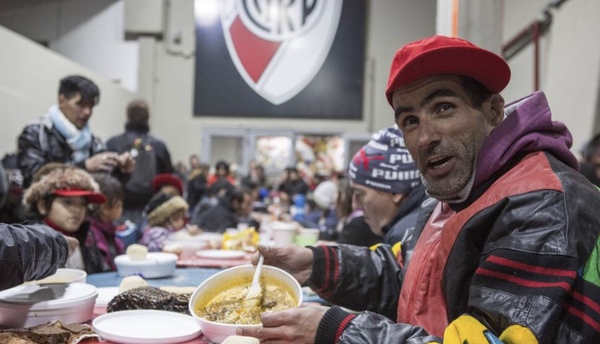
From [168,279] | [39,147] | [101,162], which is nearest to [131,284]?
[168,279]

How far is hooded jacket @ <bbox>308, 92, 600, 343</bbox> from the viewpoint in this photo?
98 centimetres

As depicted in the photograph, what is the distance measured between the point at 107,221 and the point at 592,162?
10.6 ft

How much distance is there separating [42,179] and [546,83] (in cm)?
490

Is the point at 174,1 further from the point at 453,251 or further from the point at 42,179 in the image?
the point at 453,251

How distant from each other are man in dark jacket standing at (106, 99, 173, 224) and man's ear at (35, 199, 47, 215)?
80.7 inches

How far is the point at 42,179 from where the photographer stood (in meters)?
2.48

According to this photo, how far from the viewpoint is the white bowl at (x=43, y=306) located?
51.2 inches

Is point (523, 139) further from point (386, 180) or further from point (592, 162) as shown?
point (592, 162)

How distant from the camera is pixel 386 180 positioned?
2312 mm

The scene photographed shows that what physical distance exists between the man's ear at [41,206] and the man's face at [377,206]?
1397mm

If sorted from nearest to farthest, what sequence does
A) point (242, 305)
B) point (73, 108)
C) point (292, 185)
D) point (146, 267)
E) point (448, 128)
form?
point (448, 128) → point (242, 305) → point (146, 267) → point (73, 108) → point (292, 185)

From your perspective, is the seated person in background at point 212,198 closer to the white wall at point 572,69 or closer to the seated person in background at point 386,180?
the white wall at point 572,69

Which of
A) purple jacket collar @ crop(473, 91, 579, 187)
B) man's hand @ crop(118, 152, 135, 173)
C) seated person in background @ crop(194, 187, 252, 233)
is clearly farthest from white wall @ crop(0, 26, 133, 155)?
purple jacket collar @ crop(473, 91, 579, 187)

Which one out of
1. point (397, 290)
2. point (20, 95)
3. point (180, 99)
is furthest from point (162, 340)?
point (180, 99)
